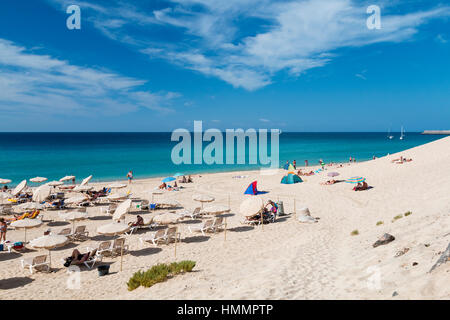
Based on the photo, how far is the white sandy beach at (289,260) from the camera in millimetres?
6012

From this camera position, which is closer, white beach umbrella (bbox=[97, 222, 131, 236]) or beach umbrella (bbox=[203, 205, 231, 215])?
white beach umbrella (bbox=[97, 222, 131, 236])

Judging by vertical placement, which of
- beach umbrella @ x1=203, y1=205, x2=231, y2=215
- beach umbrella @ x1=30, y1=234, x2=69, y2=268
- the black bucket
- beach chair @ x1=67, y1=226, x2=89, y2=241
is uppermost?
beach umbrella @ x1=203, y1=205, x2=231, y2=215

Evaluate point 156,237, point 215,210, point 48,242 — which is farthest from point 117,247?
point 215,210

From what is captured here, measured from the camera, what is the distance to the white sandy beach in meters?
6.01

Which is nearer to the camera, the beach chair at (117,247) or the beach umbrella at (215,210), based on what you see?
the beach chair at (117,247)

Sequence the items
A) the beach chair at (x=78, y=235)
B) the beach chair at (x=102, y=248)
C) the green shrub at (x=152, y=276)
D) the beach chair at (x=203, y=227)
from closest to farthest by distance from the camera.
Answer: the green shrub at (x=152, y=276)
the beach chair at (x=102, y=248)
the beach chair at (x=78, y=235)
the beach chair at (x=203, y=227)

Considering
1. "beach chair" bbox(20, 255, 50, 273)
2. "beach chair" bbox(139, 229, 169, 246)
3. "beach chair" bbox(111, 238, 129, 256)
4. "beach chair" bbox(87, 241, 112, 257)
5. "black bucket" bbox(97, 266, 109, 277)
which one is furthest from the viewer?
"beach chair" bbox(139, 229, 169, 246)

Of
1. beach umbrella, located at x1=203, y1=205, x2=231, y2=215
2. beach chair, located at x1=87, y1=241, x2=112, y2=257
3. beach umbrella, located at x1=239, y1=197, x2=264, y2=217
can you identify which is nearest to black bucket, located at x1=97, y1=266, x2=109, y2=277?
beach chair, located at x1=87, y1=241, x2=112, y2=257

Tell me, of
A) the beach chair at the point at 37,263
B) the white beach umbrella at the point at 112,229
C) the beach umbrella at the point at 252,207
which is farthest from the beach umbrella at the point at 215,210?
the beach chair at the point at 37,263

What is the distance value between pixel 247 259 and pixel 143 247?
15.6ft

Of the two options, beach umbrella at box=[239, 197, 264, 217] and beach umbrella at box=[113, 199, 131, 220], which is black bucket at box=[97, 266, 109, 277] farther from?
beach umbrella at box=[239, 197, 264, 217]

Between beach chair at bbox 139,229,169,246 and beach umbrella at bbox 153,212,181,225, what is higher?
beach umbrella at bbox 153,212,181,225

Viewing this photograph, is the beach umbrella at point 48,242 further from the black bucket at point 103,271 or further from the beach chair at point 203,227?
the beach chair at point 203,227
